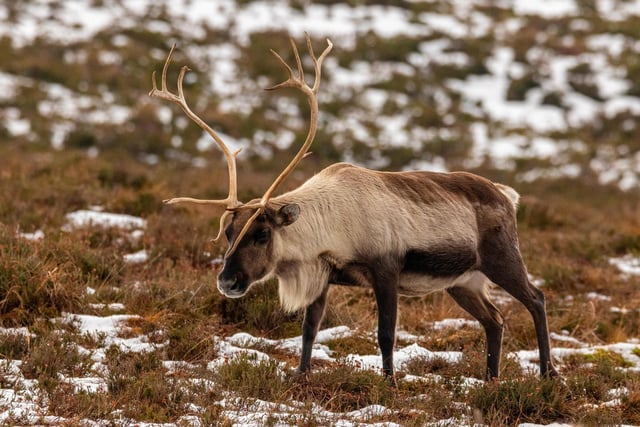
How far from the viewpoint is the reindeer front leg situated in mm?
4883

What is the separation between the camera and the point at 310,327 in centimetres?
499

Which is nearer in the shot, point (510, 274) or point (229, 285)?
point (229, 285)

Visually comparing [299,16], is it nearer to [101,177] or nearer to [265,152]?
[265,152]

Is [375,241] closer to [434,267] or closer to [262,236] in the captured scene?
[434,267]

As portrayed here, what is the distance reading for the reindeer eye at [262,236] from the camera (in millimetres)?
4671

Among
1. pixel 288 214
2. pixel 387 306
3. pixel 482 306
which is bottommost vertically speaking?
pixel 482 306

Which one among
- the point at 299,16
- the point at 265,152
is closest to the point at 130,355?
the point at 265,152

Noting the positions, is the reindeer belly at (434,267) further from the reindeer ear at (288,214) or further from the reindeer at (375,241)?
the reindeer ear at (288,214)

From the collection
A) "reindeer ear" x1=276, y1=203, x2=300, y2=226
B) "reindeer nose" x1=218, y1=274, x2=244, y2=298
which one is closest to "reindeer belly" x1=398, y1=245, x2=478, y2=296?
"reindeer ear" x1=276, y1=203, x2=300, y2=226

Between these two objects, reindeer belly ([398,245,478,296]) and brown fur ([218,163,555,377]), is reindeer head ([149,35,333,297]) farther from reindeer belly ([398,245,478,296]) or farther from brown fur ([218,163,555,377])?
reindeer belly ([398,245,478,296])

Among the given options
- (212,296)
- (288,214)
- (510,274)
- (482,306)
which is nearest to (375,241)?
(288,214)

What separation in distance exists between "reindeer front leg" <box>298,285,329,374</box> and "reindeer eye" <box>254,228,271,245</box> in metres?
0.57

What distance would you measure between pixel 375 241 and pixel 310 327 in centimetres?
77

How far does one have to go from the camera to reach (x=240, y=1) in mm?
23812
